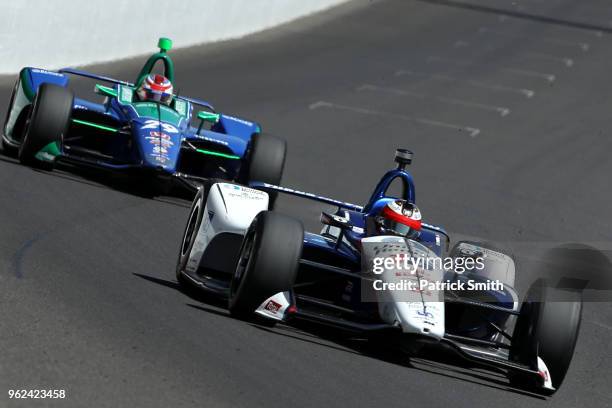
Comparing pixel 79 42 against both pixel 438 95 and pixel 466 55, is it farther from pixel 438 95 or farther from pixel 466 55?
pixel 466 55

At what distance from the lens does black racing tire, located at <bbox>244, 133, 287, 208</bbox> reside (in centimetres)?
1370

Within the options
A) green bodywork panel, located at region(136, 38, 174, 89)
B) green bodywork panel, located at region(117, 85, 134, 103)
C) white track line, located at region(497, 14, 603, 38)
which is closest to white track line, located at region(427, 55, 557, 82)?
white track line, located at region(497, 14, 603, 38)

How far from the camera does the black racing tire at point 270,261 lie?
8750 mm

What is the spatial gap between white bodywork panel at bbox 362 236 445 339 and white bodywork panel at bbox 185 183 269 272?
3.63ft

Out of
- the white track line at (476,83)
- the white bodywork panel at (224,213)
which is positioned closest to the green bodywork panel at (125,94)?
the white bodywork panel at (224,213)

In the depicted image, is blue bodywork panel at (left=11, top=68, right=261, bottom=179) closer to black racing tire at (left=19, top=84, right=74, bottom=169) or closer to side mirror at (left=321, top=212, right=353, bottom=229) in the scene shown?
black racing tire at (left=19, top=84, right=74, bottom=169)

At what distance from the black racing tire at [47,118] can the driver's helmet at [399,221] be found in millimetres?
4524

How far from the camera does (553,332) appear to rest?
9.04 m

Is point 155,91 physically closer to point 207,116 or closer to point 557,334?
point 207,116

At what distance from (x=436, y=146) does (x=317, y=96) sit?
3031mm

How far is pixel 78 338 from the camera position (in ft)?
25.3

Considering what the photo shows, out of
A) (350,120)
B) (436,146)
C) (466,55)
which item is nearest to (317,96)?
(350,120)

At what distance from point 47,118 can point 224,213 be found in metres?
3.82

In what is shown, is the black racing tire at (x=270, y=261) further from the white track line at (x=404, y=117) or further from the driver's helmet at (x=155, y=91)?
the white track line at (x=404, y=117)
